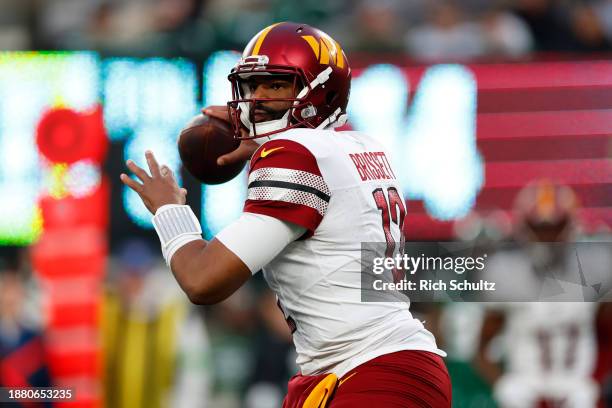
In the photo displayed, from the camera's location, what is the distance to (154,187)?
3.25m

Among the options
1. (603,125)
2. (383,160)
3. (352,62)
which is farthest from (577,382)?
(383,160)

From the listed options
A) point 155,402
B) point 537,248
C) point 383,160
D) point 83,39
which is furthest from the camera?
point 83,39

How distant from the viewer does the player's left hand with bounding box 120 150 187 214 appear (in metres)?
3.22

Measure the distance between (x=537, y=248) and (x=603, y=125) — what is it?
788 millimetres

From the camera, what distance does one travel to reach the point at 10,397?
6488 mm

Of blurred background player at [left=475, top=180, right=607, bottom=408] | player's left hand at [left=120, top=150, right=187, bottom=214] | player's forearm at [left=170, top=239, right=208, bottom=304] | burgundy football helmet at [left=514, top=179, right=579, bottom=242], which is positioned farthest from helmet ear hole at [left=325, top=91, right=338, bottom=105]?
burgundy football helmet at [left=514, top=179, right=579, bottom=242]

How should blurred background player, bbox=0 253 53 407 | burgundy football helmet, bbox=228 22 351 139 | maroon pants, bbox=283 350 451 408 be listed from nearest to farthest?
maroon pants, bbox=283 350 451 408, burgundy football helmet, bbox=228 22 351 139, blurred background player, bbox=0 253 53 407

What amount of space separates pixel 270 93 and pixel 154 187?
45cm

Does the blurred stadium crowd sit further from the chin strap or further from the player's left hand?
the player's left hand

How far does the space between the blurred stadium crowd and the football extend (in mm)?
3294

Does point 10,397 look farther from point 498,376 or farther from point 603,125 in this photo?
point 603,125

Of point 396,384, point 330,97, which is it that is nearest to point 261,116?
point 330,97

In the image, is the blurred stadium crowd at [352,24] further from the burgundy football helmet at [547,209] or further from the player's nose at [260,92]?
the player's nose at [260,92]

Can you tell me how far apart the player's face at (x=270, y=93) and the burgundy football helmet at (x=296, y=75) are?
1cm
